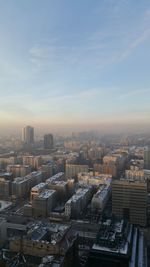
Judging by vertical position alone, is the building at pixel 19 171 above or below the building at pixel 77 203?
above

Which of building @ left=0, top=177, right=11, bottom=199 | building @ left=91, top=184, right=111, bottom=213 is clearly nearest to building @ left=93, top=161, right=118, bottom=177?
building @ left=91, top=184, right=111, bottom=213

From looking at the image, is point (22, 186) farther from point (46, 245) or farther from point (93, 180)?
point (46, 245)

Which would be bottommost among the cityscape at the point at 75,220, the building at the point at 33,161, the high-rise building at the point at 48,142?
the cityscape at the point at 75,220

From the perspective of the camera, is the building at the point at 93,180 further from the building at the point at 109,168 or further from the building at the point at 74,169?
the building at the point at 109,168

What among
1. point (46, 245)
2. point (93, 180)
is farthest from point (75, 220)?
point (93, 180)

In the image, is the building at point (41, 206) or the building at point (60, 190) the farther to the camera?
the building at point (60, 190)

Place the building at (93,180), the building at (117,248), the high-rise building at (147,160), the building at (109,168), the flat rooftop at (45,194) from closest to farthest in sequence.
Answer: the building at (117,248), the flat rooftop at (45,194), the building at (93,180), the building at (109,168), the high-rise building at (147,160)

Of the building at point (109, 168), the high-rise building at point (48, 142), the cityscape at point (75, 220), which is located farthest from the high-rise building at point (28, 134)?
the building at point (109, 168)

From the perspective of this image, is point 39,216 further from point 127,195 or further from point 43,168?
point 43,168
